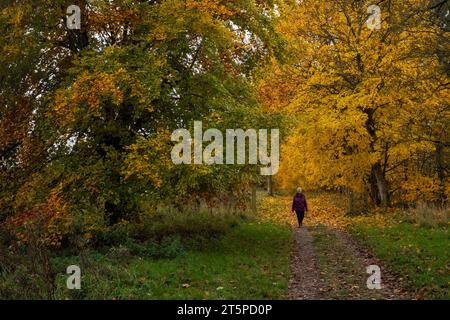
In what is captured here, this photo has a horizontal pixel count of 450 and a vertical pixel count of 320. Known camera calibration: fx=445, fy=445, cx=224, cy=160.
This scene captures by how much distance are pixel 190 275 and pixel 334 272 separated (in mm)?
3946

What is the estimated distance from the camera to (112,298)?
9.13 meters

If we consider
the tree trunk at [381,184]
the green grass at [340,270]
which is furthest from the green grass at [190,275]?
the tree trunk at [381,184]

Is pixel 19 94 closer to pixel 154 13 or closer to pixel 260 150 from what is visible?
pixel 154 13

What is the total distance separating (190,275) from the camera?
11102 millimetres

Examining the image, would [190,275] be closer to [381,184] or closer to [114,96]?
[114,96]

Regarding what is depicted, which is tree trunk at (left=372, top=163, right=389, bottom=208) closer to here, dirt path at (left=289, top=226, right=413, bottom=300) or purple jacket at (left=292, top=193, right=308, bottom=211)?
purple jacket at (left=292, top=193, right=308, bottom=211)

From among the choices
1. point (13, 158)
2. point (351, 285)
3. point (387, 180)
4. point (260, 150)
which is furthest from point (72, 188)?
point (387, 180)

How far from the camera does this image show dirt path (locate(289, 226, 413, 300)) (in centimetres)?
995

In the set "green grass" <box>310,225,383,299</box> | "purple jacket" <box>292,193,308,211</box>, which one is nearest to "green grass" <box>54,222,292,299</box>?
"green grass" <box>310,225,383,299</box>

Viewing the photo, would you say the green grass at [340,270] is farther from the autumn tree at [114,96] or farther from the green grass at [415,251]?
the autumn tree at [114,96]

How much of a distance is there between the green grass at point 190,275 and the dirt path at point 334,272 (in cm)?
43

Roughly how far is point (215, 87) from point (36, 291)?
8.35 meters

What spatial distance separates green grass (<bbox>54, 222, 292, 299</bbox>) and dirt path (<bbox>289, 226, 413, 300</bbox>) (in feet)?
1.42

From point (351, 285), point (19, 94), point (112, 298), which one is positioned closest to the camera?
point (112, 298)
